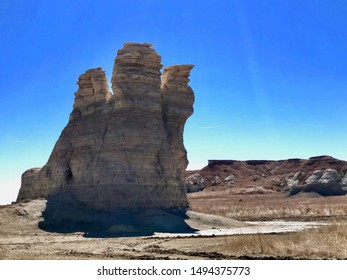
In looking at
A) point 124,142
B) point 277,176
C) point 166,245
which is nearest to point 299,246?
point 166,245

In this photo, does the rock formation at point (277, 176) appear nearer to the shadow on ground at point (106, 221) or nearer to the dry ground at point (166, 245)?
the shadow on ground at point (106, 221)

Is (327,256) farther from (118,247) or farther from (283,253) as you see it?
(118,247)

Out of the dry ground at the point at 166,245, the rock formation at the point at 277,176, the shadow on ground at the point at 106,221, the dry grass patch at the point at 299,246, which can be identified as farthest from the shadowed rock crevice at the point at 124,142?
the rock formation at the point at 277,176

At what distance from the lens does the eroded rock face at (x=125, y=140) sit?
2719cm

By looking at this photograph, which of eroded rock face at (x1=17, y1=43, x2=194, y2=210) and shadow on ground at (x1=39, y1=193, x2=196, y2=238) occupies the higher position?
eroded rock face at (x1=17, y1=43, x2=194, y2=210)

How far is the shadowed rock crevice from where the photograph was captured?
27.1m

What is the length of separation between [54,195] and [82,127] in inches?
188

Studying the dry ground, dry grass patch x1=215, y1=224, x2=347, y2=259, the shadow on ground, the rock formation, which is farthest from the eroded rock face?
the rock formation

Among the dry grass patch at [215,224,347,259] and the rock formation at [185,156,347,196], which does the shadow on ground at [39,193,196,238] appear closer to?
the dry grass patch at [215,224,347,259]

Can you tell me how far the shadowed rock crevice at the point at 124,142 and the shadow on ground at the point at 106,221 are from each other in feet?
0.64

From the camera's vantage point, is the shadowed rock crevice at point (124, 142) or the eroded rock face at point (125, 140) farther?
the eroded rock face at point (125, 140)

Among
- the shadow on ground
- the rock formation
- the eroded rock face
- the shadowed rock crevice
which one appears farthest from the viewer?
the rock formation

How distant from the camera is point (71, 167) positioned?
96.4 ft

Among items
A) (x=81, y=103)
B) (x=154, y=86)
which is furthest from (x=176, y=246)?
(x=81, y=103)
